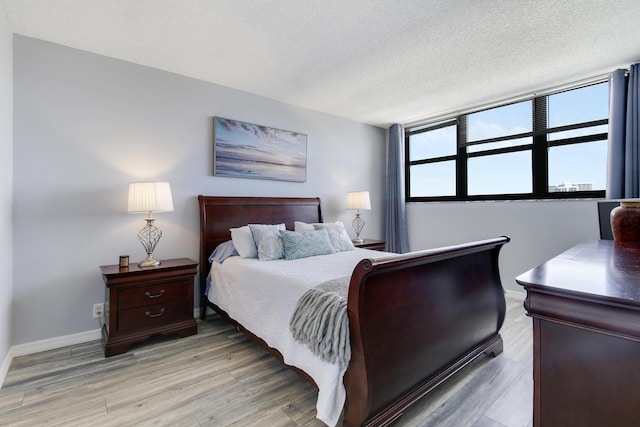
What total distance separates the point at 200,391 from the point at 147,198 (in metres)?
1.55

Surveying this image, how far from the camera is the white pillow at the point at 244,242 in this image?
111 inches

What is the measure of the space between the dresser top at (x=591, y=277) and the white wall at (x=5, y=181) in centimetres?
299

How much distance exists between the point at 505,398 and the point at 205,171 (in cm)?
315

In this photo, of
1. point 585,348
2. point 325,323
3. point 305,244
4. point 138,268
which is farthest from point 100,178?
point 585,348

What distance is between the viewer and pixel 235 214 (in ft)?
10.7

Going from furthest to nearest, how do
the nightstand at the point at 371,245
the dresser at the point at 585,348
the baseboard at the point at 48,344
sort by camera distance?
the nightstand at the point at 371,245
the baseboard at the point at 48,344
the dresser at the point at 585,348

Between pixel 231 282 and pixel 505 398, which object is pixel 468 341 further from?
pixel 231 282

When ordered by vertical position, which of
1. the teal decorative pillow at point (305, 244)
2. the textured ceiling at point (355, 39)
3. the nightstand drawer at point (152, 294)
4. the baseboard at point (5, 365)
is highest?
the textured ceiling at point (355, 39)

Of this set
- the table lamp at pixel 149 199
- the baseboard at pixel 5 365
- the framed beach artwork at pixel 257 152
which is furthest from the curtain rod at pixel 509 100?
the baseboard at pixel 5 365

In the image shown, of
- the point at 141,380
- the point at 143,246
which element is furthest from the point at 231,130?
the point at 141,380

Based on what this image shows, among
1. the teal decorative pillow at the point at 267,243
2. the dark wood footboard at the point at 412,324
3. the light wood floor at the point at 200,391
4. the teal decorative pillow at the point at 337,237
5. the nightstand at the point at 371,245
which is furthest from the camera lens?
the nightstand at the point at 371,245

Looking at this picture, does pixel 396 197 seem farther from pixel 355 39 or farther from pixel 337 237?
pixel 355 39

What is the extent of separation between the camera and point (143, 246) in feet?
9.07

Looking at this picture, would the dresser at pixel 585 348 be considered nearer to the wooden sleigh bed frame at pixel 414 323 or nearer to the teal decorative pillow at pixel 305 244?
the wooden sleigh bed frame at pixel 414 323
